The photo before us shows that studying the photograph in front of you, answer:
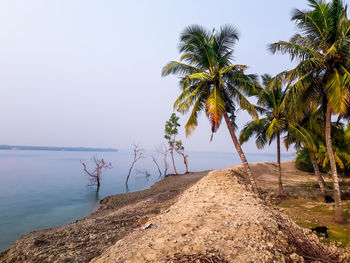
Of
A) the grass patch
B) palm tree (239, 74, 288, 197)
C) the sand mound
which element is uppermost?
palm tree (239, 74, 288, 197)

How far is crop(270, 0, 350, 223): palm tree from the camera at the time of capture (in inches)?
332

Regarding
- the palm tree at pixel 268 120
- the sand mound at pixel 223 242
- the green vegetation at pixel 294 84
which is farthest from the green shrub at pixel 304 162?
the sand mound at pixel 223 242

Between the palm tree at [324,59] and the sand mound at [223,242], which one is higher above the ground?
the palm tree at [324,59]

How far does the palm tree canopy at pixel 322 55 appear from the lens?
842 centimetres

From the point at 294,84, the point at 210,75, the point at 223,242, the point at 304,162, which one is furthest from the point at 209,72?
the point at 304,162

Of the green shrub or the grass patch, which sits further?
the green shrub

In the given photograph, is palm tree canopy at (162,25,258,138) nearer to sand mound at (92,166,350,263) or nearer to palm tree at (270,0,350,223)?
palm tree at (270,0,350,223)

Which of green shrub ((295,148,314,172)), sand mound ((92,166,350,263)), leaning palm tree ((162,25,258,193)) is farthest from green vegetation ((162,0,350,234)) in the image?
green shrub ((295,148,314,172))

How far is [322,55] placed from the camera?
923 cm

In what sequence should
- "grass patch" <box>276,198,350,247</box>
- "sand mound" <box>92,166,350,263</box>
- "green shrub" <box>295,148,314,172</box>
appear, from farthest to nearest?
"green shrub" <box>295,148,314,172</box> < "grass patch" <box>276,198,350,247</box> < "sand mound" <box>92,166,350,263</box>

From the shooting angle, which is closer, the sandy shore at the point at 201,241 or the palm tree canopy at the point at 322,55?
the sandy shore at the point at 201,241

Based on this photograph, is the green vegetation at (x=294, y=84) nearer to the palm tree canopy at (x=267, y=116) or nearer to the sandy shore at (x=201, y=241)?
the palm tree canopy at (x=267, y=116)

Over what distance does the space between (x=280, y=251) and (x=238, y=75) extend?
10.5 metres

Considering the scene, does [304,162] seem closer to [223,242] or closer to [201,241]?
[223,242]
